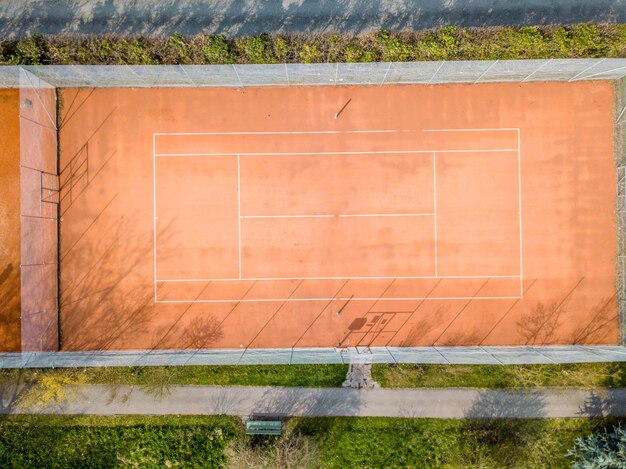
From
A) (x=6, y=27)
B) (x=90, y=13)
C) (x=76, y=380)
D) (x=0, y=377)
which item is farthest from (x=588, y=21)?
(x=0, y=377)

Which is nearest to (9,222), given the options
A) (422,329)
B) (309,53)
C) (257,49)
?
(257,49)

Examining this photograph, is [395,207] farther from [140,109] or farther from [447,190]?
[140,109]

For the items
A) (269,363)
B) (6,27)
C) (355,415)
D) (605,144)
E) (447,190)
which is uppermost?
(6,27)

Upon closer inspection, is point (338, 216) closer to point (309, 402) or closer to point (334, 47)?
A: point (334, 47)

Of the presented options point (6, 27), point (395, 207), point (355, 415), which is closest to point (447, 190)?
point (395, 207)

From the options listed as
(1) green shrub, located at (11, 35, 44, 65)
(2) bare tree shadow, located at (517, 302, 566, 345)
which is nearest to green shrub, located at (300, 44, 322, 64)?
(1) green shrub, located at (11, 35, 44, 65)

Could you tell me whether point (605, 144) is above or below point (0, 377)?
above
